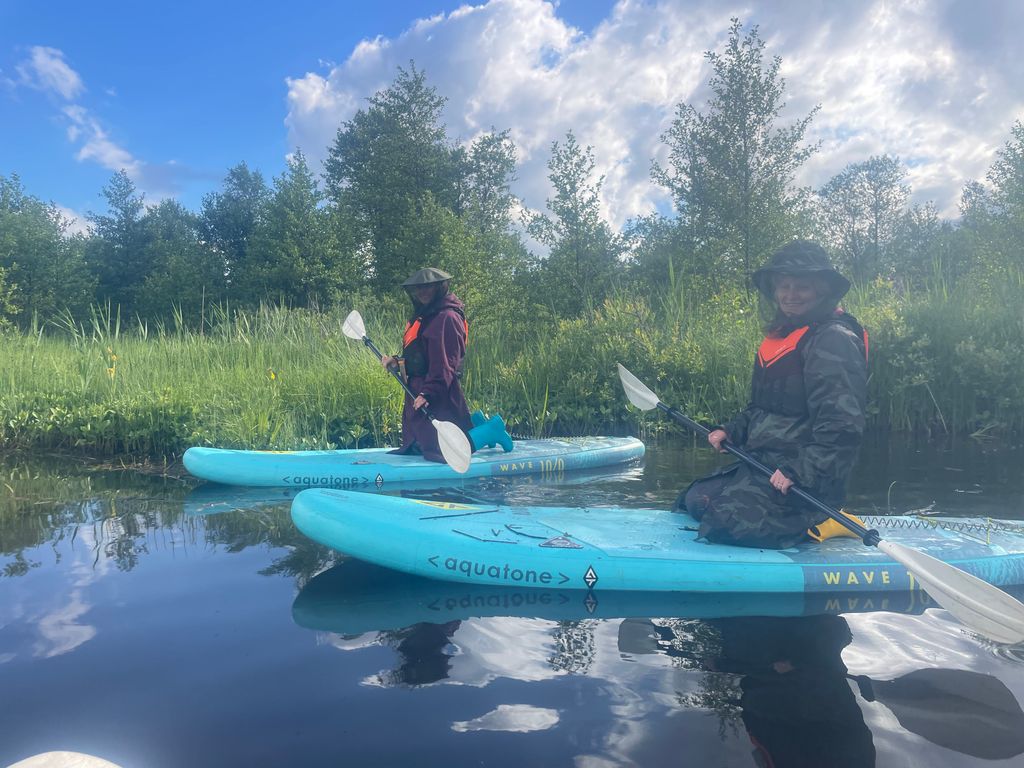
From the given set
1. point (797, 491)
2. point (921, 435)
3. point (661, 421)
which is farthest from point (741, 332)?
point (797, 491)

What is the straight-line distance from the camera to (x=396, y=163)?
28016 mm

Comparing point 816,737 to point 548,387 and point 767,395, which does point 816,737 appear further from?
point 548,387

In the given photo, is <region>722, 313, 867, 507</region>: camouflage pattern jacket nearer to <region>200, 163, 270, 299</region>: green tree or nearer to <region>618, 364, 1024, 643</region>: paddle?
<region>618, 364, 1024, 643</region>: paddle

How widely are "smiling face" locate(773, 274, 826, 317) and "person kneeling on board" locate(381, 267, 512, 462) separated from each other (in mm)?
2700

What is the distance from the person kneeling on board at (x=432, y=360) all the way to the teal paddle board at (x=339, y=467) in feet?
0.59

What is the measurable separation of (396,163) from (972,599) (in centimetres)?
2783

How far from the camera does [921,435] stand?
782cm

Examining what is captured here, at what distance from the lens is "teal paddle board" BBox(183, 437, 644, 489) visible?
5.41 meters

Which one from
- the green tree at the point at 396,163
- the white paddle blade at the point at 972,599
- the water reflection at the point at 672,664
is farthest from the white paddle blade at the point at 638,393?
the green tree at the point at 396,163

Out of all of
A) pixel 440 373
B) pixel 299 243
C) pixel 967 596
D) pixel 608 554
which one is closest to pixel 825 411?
pixel 967 596

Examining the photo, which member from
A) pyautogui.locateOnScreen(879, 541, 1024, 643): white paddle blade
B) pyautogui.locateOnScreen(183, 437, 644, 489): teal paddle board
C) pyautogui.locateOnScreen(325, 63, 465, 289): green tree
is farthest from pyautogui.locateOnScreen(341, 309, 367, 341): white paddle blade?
pyautogui.locateOnScreen(325, 63, 465, 289): green tree

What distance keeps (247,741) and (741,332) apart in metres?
7.99

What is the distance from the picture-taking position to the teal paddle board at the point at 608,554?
126 inches

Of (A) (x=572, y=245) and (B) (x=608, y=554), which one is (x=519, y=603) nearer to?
(B) (x=608, y=554)
